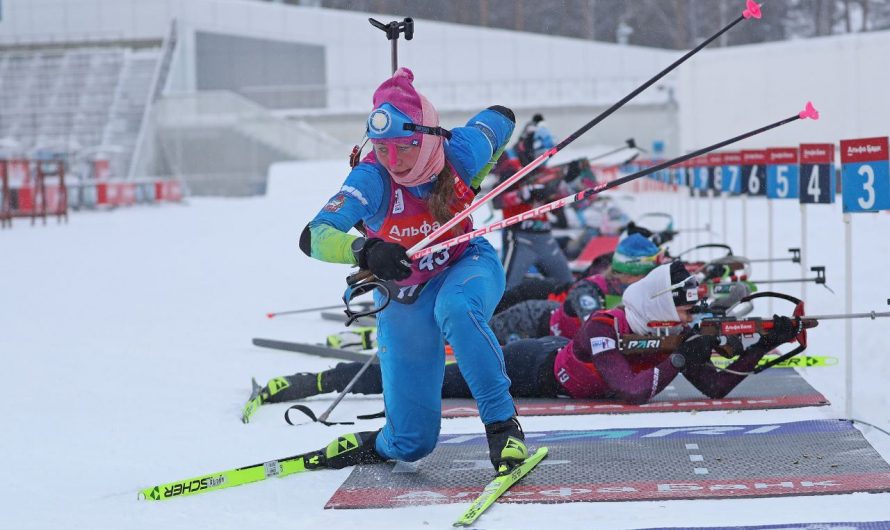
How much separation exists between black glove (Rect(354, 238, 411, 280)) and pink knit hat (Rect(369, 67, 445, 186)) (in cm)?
53

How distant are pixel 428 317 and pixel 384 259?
648 millimetres

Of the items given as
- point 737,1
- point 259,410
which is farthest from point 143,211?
point 737,1

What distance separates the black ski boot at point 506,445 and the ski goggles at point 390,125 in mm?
1145

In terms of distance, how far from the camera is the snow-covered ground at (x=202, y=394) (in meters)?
4.35

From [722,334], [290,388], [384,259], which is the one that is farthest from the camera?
[290,388]

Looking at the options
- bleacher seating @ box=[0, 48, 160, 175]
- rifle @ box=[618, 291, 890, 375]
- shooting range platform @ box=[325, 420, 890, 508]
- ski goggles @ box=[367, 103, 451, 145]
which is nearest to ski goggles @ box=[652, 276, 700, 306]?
rifle @ box=[618, 291, 890, 375]

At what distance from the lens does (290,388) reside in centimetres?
658

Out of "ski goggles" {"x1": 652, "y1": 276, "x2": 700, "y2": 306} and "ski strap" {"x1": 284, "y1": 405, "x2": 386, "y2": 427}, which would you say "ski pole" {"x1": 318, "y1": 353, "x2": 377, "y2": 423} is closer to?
"ski strap" {"x1": 284, "y1": 405, "x2": 386, "y2": 427}

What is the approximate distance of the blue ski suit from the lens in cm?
463

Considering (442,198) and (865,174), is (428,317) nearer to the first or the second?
(442,198)

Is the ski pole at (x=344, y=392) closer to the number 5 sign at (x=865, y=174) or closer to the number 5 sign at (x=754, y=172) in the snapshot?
the number 5 sign at (x=865, y=174)

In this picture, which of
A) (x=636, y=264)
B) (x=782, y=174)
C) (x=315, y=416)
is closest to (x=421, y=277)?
(x=315, y=416)

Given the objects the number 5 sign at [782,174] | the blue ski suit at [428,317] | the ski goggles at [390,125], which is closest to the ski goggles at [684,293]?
the blue ski suit at [428,317]

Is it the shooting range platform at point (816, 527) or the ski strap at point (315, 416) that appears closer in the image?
→ the shooting range platform at point (816, 527)
